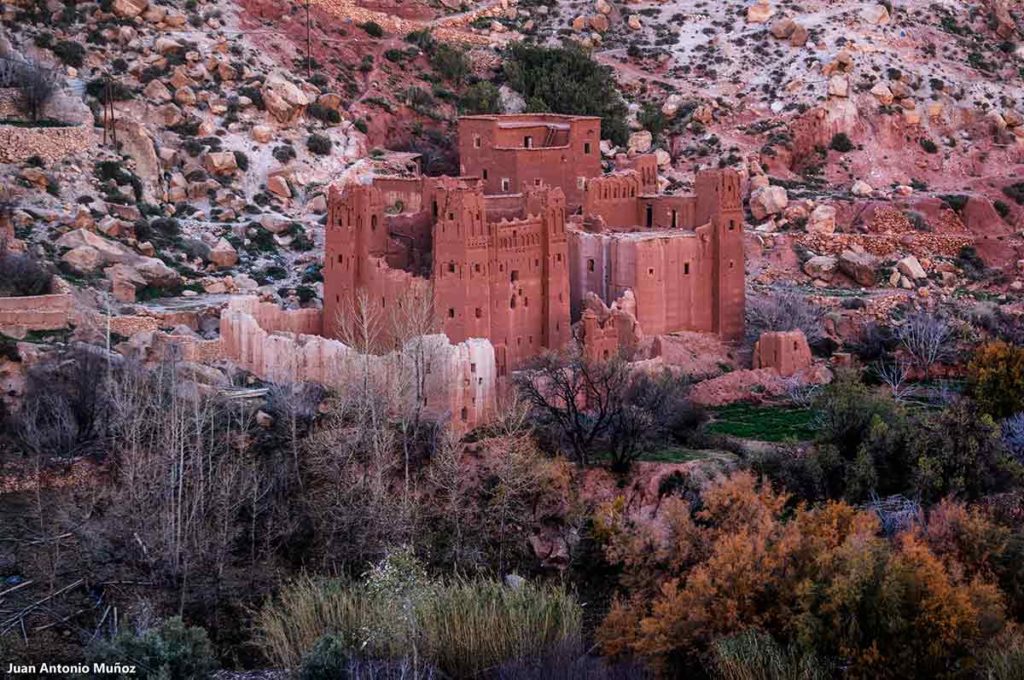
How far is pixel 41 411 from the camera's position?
3572cm

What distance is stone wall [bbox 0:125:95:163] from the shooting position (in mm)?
49000

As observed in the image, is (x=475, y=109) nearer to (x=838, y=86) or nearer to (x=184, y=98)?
(x=184, y=98)

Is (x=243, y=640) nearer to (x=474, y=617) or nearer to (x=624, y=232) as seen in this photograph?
(x=474, y=617)

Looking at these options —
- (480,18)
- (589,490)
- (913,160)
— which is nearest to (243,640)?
(589,490)

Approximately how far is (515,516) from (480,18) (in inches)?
1589

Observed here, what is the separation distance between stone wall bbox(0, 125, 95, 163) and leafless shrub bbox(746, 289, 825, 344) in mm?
19740

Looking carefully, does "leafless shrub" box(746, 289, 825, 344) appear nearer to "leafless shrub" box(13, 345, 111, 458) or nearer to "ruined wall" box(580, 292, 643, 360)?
"ruined wall" box(580, 292, 643, 360)

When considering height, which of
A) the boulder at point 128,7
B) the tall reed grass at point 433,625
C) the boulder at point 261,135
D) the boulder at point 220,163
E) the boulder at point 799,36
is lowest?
the tall reed grass at point 433,625

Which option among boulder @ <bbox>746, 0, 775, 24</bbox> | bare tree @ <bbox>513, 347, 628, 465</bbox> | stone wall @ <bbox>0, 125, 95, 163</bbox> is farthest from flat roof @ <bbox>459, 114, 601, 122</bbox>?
boulder @ <bbox>746, 0, 775, 24</bbox>

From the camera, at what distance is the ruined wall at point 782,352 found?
39.8 metres

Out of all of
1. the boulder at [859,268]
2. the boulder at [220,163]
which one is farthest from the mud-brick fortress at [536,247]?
the boulder at [220,163]

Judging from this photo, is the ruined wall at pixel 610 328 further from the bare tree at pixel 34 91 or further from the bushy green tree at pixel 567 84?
the bushy green tree at pixel 567 84

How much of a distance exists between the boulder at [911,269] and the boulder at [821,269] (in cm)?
215

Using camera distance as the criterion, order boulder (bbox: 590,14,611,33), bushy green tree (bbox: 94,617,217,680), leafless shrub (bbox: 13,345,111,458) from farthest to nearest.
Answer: boulder (bbox: 590,14,611,33) < leafless shrub (bbox: 13,345,111,458) < bushy green tree (bbox: 94,617,217,680)
